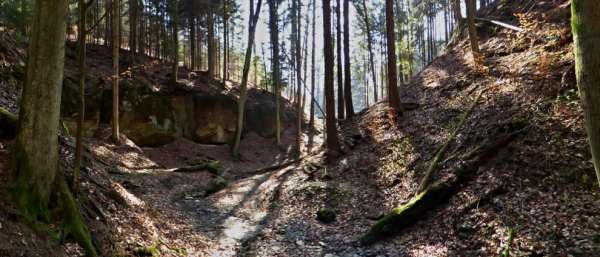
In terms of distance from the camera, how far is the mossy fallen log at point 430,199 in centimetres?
925

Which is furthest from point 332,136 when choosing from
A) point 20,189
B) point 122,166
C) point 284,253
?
point 20,189

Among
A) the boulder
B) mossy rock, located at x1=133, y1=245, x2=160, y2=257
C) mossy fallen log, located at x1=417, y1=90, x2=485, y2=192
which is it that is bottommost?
mossy rock, located at x1=133, y1=245, x2=160, y2=257

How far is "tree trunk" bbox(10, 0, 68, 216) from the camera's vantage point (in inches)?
219

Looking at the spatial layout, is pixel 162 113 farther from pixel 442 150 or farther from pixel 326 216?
pixel 442 150

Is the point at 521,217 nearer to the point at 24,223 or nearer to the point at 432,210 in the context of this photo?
the point at 432,210

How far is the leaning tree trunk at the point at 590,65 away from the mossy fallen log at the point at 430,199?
5.59m

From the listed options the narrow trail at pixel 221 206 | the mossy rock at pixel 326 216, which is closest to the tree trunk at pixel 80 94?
the narrow trail at pixel 221 206

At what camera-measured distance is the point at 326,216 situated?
11125 mm

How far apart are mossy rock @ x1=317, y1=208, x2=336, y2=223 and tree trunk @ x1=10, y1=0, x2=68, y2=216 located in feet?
23.3

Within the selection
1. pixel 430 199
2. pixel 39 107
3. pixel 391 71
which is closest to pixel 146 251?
pixel 39 107

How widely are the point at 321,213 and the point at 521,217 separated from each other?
531 cm

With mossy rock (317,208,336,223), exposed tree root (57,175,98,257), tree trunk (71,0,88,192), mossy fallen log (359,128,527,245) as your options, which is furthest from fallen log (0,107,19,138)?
mossy rock (317,208,336,223)

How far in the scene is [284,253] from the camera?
891cm

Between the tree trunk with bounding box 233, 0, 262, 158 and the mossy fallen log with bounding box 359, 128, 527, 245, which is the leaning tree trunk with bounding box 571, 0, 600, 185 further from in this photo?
the tree trunk with bounding box 233, 0, 262, 158
